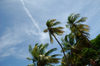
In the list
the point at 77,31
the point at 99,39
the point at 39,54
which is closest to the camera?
the point at 39,54

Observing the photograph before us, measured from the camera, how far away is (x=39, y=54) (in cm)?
2597

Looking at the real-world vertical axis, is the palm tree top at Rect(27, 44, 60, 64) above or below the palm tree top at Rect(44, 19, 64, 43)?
below

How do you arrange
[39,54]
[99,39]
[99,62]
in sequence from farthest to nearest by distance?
[99,39] < [39,54] < [99,62]

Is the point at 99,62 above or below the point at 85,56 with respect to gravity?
below

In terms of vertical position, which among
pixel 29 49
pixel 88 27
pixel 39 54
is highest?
pixel 88 27

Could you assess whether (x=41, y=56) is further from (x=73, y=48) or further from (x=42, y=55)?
(x=73, y=48)

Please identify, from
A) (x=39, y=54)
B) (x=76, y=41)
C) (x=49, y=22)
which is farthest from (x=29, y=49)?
(x=76, y=41)

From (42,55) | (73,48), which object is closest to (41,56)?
(42,55)

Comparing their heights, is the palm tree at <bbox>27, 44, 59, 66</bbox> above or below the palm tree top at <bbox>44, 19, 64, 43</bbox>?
below

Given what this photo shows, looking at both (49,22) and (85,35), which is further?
(85,35)

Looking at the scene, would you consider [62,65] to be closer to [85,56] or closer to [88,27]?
[85,56]

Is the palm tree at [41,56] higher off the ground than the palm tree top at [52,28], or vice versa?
the palm tree top at [52,28]

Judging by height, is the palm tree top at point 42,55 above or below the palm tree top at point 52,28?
below

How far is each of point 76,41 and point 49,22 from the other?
906cm
